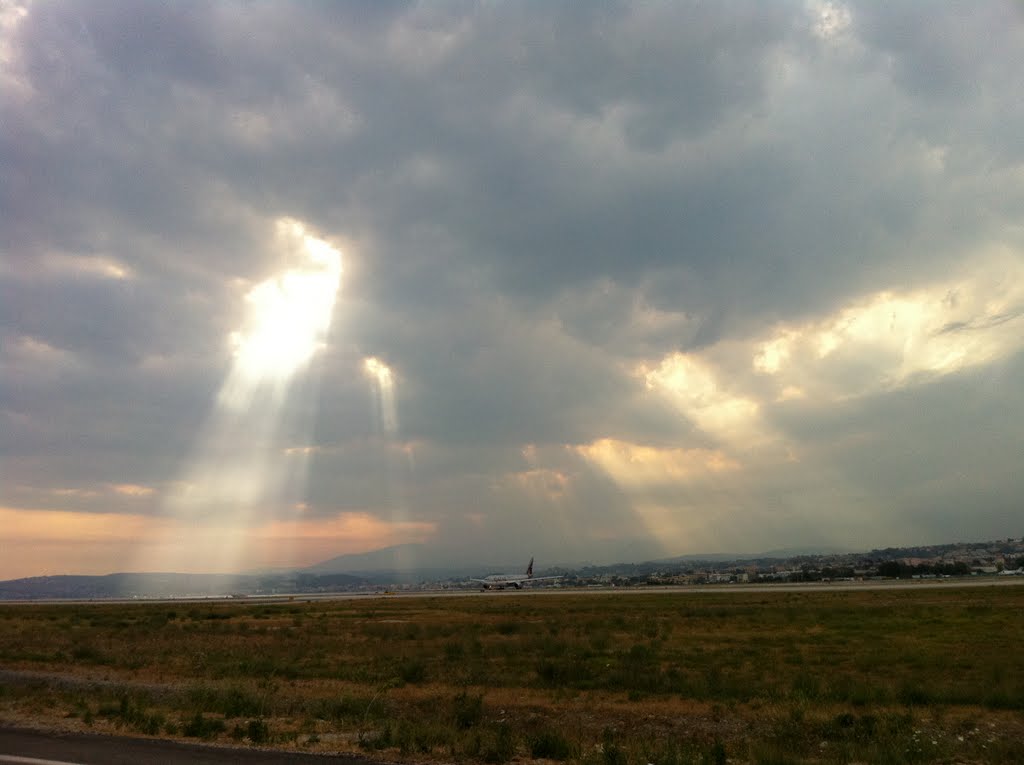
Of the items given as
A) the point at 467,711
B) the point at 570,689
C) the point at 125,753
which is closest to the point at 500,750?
the point at 467,711

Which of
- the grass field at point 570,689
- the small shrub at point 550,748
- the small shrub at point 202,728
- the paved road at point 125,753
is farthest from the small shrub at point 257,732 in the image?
the small shrub at point 550,748

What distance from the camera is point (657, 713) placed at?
19281 mm

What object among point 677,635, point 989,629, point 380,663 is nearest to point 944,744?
point 380,663

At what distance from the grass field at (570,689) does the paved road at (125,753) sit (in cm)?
110

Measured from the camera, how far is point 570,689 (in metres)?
23.4

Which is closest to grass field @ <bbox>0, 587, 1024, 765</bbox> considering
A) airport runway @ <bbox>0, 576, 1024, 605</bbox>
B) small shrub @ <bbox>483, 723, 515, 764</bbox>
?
small shrub @ <bbox>483, 723, 515, 764</bbox>

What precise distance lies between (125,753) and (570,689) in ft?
47.5

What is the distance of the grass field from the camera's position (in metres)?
14.9

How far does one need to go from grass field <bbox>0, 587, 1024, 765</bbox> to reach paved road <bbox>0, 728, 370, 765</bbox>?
110cm

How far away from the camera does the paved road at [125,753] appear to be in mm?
12664

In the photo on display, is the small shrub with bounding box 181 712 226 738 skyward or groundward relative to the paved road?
groundward

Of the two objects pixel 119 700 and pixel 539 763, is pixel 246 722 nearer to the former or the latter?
pixel 119 700

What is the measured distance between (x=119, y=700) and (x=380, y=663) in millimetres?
11286

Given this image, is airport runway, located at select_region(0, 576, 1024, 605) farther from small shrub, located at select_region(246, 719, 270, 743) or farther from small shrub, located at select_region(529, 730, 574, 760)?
small shrub, located at select_region(246, 719, 270, 743)
